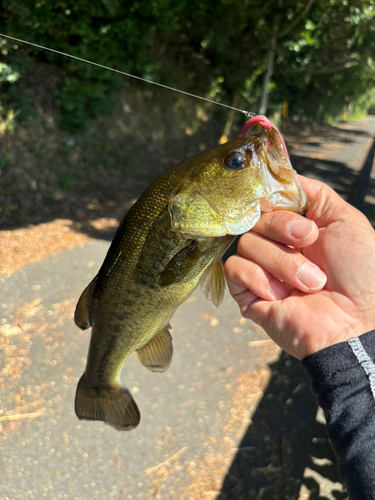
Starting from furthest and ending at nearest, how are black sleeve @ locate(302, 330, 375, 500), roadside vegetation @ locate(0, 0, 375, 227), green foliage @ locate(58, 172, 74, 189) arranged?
green foliage @ locate(58, 172, 74, 189), roadside vegetation @ locate(0, 0, 375, 227), black sleeve @ locate(302, 330, 375, 500)

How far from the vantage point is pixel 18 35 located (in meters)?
7.46

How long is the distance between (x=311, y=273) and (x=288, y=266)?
126 mm

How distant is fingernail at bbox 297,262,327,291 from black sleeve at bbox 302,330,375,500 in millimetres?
314

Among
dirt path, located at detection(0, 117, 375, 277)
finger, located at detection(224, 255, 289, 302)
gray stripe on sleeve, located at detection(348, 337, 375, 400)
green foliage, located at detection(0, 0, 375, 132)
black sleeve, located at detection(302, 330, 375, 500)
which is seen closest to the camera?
black sleeve, located at detection(302, 330, 375, 500)

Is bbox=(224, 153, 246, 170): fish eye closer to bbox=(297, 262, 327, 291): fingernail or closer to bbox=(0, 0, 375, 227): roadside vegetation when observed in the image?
bbox=(297, 262, 327, 291): fingernail

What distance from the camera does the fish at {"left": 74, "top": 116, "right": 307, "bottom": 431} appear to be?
1.76m

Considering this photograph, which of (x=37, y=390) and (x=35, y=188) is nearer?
(x=37, y=390)

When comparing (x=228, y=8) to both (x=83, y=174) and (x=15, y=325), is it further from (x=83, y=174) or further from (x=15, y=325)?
(x=15, y=325)

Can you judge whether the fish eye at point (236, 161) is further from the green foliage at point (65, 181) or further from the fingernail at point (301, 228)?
the green foliage at point (65, 181)

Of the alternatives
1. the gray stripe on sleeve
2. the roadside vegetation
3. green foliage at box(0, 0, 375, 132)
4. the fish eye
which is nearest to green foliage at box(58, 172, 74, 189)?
the roadside vegetation

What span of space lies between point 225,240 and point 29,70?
8.15 meters

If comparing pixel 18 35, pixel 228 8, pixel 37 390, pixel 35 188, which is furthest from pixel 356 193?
pixel 37 390

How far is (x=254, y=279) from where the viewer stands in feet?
7.05

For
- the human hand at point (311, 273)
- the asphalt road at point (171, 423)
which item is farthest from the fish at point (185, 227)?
the asphalt road at point (171, 423)
